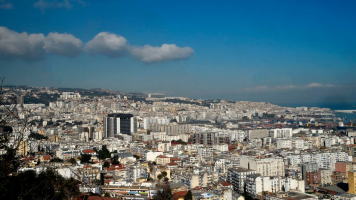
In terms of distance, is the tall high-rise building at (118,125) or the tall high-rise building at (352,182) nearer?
the tall high-rise building at (352,182)

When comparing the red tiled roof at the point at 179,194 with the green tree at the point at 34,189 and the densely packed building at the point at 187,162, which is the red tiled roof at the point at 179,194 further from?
the green tree at the point at 34,189

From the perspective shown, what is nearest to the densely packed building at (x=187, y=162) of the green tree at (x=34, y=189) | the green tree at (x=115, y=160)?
the green tree at (x=115, y=160)

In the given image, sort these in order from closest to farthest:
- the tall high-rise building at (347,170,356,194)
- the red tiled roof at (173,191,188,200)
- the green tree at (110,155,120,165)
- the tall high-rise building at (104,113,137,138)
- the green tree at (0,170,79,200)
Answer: the green tree at (0,170,79,200), the red tiled roof at (173,191,188,200), the tall high-rise building at (347,170,356,194), the green tree at (110,155,120,165), the tall high-rise building at (104,113,137,138)

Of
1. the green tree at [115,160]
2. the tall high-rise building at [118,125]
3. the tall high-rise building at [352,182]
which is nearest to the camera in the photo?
the tall high-rise building at [352,182]

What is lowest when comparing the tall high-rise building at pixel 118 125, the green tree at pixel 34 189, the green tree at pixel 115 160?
the green tree at pixel 115 160

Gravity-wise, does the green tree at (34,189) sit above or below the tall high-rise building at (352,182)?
above

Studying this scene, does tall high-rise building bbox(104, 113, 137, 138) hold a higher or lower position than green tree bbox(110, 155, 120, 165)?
higher

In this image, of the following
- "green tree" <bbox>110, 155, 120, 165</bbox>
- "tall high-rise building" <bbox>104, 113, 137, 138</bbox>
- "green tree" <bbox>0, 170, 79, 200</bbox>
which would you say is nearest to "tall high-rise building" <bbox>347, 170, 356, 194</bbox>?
"green tree" <bbox>0, 170, 79, 200</bbox>

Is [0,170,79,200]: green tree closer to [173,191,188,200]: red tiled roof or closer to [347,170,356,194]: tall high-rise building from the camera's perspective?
[173,191,188,200]: red tiled roof

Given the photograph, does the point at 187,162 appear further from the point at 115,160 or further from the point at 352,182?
the point at 352,182
